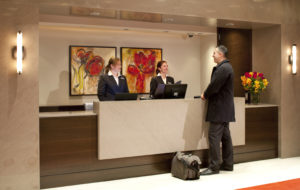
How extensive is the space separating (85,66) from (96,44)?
475mm

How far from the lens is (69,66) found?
259 inches

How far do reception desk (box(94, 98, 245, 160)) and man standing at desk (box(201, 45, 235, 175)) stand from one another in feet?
0.75

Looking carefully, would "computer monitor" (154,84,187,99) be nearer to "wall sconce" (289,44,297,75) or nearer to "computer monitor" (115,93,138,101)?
"computer monitor" (115,93,138,101)

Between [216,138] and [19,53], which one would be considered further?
A: [216,138]

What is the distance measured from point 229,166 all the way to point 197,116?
2.95 feet

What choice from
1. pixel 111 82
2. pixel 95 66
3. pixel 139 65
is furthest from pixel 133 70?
pixel 111 82

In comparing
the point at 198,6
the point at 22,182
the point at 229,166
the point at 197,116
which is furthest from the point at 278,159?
the point at 22,182

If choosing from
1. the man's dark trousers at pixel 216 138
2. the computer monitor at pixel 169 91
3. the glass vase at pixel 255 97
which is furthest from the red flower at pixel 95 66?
the glass vase at pixel 255 97

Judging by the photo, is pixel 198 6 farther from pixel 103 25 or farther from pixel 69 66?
pixel 69 66

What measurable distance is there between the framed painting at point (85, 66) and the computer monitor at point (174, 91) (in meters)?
2.07

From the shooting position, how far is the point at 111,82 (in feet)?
18.2

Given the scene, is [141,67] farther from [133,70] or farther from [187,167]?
[187,167]

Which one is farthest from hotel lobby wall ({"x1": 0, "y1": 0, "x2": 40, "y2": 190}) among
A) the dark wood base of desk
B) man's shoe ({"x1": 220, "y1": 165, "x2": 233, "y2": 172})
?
man's shoe ({"x1": 220, "y1": 165, "x2": 233, "y2": 172})

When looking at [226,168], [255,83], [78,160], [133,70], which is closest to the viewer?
[78,160]
